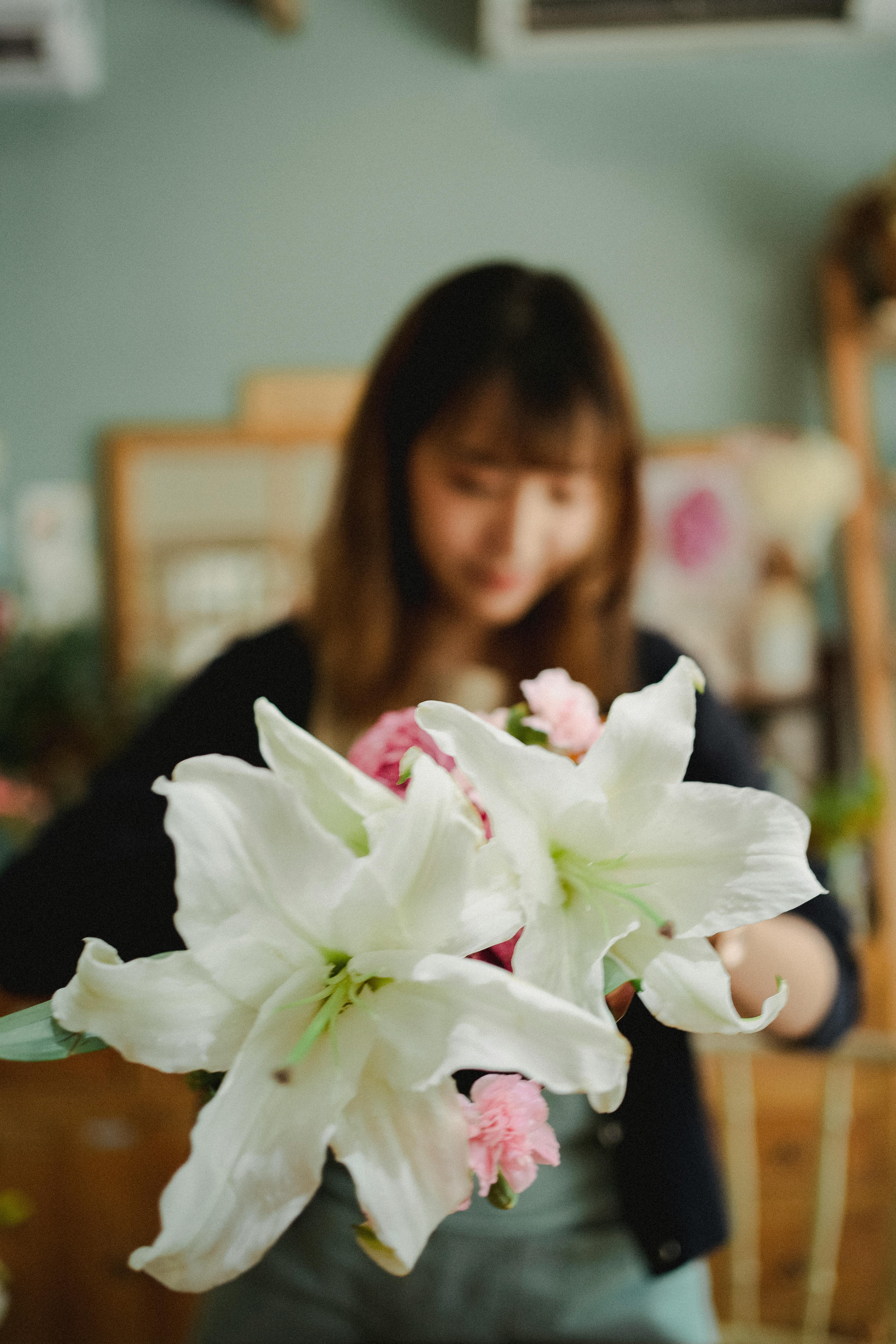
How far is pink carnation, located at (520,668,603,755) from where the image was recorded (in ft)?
1.23

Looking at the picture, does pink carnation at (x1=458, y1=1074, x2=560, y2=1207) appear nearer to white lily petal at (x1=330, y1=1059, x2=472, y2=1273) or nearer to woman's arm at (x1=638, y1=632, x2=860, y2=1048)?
white lily petal at (x1=330, y1=1059, x2=472, y2=1273)

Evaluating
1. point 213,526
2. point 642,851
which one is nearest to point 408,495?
point 642,851

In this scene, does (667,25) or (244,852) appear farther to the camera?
(667,25)

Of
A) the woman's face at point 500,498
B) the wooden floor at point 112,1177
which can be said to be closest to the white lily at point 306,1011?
the woman's face at point 500,498

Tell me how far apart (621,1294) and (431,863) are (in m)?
0.74

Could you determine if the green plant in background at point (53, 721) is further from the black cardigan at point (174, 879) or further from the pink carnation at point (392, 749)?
the pink carnation at point (392, 749)

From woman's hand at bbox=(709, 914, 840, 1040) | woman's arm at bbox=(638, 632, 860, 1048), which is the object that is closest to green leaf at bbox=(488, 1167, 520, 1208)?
woman's hand at bbox=(709, 914, 840, 1040)

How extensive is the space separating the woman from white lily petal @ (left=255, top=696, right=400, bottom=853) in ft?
1.36

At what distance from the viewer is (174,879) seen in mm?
591

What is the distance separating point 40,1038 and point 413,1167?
12cm

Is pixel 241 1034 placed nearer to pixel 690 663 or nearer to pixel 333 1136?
pixel 333 1136

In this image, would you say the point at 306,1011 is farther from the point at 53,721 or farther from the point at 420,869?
the point at 53,721

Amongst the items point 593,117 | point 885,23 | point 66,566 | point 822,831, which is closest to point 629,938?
point 822,831

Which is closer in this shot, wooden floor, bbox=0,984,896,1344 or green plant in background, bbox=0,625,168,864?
wooden floor, bbox=0,984,896,1344
